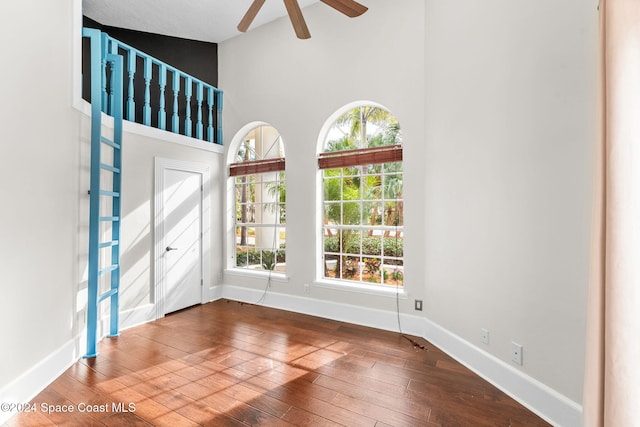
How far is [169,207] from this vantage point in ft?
13.6

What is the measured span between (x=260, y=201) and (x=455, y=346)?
3.18m

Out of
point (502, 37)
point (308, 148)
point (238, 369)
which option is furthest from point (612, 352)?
point (308, 148)

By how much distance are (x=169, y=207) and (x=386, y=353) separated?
3.15m

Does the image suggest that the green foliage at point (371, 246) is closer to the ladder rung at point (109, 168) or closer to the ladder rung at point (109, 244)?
the ladder rung at point (109, 244)

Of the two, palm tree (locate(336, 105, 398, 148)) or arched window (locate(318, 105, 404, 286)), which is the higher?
palm tree (locate(336, 105, 398, 148))

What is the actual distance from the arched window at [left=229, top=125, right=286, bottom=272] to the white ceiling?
4.86 ft

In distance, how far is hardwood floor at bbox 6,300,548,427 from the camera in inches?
80.9

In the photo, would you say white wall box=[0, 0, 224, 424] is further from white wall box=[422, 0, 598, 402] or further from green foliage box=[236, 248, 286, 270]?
white wall box=[422, 0, 598, 402]

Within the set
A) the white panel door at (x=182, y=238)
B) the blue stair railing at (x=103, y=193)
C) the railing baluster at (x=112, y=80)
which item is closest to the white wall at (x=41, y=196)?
the blue stair railing at (x=103, y=193)

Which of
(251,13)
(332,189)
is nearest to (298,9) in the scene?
(251,13)

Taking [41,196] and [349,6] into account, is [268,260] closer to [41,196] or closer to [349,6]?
[41,196]

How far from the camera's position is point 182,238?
434cm

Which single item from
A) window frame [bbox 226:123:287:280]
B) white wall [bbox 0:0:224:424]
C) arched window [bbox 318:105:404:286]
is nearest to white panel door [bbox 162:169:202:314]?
window frame [bbox 226:123:287:280]

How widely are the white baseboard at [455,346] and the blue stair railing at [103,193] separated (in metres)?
1.80
